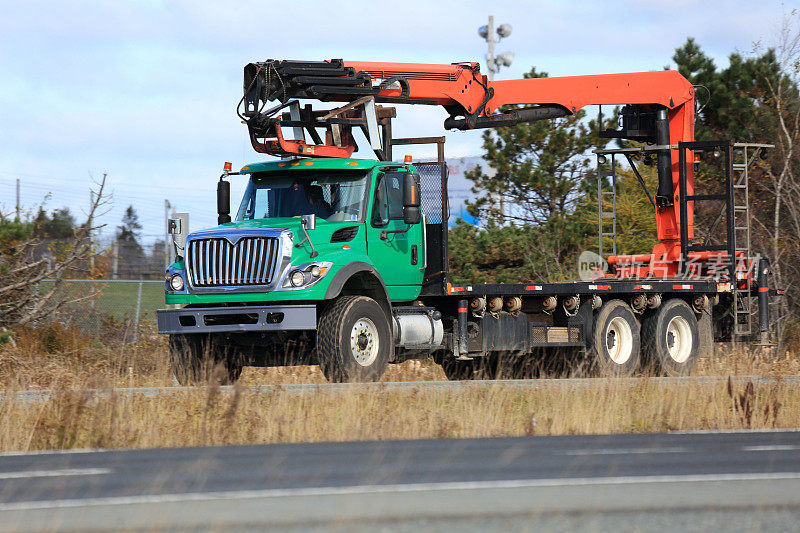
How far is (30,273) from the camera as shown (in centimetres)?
2011

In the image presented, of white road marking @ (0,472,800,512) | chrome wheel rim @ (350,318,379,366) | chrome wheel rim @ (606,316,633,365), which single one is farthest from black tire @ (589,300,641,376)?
white road marking @ (0,472,800,512)

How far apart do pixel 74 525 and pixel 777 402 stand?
8.82 m

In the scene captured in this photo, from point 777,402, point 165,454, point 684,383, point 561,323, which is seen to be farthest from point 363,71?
point 165,454

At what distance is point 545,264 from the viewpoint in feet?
89.4

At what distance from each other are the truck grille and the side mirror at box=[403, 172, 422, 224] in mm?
1969

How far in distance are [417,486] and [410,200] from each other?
28.7 feet

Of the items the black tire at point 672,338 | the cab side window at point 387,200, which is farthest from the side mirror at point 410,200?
the black tire at point 672,338

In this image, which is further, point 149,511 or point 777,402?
point 777,402

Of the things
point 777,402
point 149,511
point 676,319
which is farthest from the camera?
point 676,319

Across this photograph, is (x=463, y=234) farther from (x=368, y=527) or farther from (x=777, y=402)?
(x=368, y=527)

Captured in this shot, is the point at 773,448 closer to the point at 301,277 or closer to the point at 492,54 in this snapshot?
the point at 301,277

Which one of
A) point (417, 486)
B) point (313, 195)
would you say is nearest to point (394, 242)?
point (313, 195)

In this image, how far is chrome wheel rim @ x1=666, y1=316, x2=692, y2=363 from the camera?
2050 cm

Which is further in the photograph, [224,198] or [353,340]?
[224,198]
